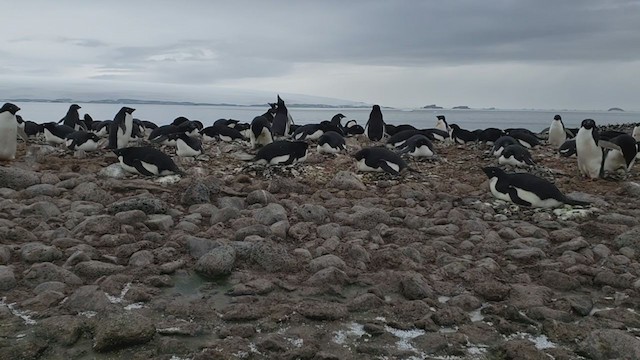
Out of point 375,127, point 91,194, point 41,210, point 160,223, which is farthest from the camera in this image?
point 375,127

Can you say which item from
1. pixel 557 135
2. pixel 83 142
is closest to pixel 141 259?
pixel 83 142

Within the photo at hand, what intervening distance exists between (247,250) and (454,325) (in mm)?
1790

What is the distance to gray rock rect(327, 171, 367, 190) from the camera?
23.2 feet

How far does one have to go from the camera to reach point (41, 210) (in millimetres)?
5238

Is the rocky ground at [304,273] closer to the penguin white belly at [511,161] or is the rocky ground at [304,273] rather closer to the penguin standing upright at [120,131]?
the penguin white belly at [511,161]

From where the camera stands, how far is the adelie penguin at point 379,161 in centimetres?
779

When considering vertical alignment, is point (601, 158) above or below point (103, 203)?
above

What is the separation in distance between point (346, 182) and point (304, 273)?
3.06 meters

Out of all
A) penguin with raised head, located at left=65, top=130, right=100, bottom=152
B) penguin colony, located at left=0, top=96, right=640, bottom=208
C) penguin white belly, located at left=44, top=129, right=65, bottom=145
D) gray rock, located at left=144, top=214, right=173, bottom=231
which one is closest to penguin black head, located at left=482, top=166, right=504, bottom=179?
penguin colony, located at left=0, top=96, right=640, bottom=208

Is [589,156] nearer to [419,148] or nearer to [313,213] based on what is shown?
[419,148]

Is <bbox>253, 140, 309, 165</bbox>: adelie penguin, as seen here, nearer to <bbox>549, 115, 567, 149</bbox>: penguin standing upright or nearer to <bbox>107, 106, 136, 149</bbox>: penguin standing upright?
<bbox>107, 106, 136, 149</bbox>: penguin standing upright

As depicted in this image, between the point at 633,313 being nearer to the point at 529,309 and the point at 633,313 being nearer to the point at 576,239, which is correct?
the point at 529,309

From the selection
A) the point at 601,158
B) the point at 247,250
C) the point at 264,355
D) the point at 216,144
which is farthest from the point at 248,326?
the point at 216,144

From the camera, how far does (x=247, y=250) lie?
14.4 ft
